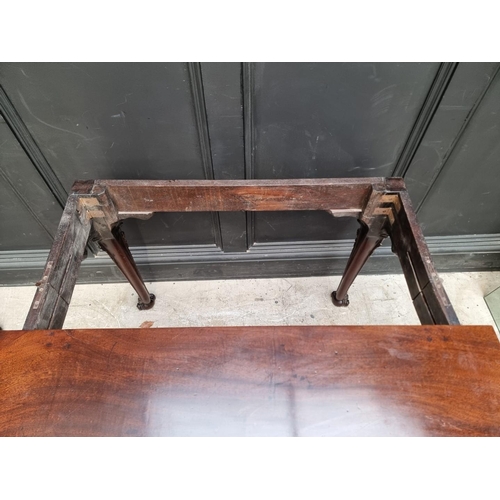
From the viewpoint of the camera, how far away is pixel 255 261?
62.9 inches

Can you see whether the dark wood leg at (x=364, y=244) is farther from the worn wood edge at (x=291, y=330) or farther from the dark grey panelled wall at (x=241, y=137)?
the worn wood edge at (x=291, y=330)

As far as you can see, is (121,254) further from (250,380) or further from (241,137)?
(250,380)

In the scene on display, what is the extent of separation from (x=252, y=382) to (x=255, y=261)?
0.98m

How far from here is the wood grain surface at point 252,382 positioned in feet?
1.99

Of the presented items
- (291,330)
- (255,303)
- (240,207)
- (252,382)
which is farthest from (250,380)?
(255,303)

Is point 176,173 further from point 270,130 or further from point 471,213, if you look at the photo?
point 471,213

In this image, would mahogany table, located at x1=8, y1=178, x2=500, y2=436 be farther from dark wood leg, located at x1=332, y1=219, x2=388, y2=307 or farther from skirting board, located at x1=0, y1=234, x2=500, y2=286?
skirting board, located at x1=0, y1=234, x2=500, y2=286

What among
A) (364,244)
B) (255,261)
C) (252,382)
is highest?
(255,261)

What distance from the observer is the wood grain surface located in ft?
1.99

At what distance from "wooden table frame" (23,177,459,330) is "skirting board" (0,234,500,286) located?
483 mm

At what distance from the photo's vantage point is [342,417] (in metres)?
0.61

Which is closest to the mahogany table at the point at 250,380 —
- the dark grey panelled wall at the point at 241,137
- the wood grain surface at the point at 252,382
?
the wood grain surface at the point at 252,382

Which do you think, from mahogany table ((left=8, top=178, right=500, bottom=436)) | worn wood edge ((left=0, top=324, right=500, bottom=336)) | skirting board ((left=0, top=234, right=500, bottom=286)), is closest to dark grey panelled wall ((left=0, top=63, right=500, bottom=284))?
skirting board ((left=0, top=234, right=500, bottom=286))

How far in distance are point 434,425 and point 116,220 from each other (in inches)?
36.4
